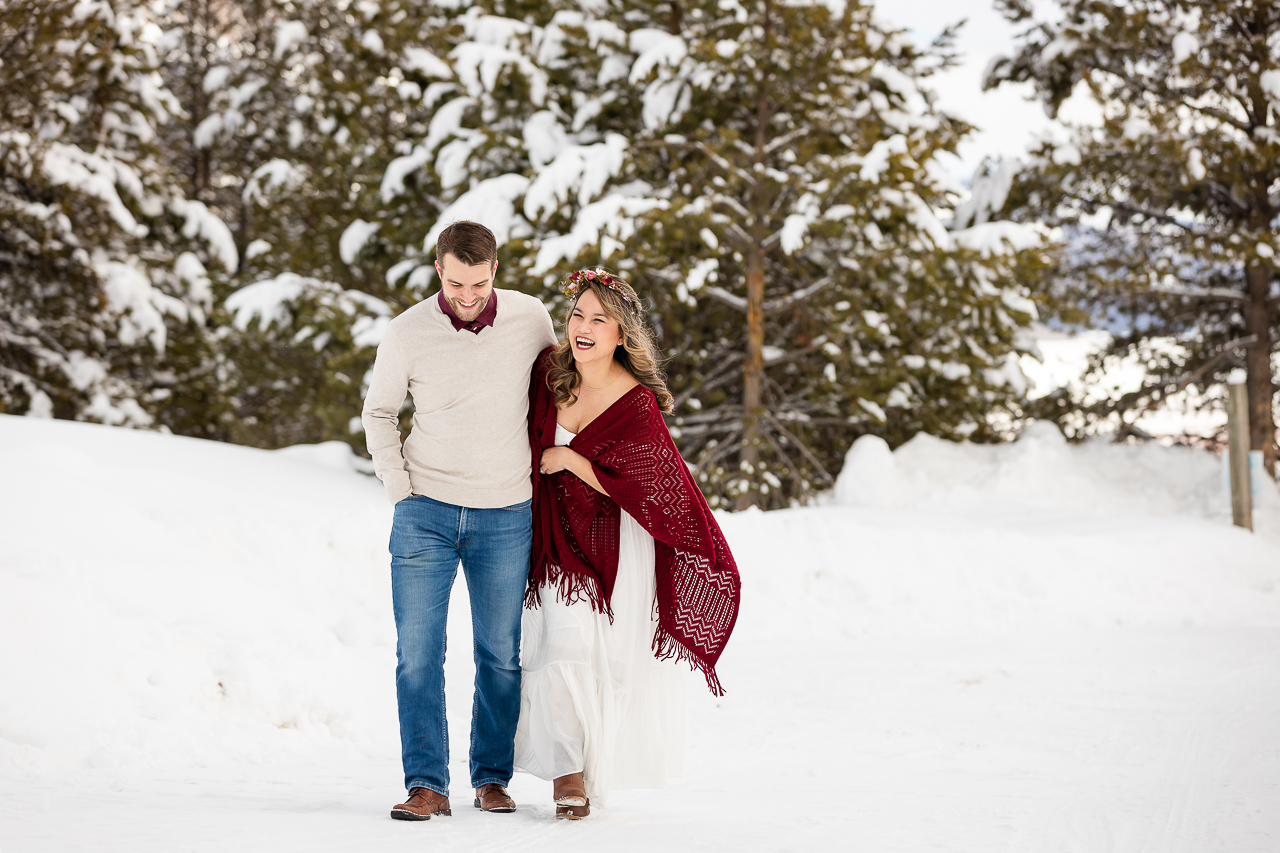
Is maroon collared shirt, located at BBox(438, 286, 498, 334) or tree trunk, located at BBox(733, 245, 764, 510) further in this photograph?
tree trunk, located at BBox(733, 245, 764, 510)

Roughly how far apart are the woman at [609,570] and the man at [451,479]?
105 mm

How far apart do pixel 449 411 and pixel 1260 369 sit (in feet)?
40.9

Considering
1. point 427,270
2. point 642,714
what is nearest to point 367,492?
point 427,270

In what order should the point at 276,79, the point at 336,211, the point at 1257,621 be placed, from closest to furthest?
1. the point at 1257,621
2. the point at 336,211
3. the point at 276,79

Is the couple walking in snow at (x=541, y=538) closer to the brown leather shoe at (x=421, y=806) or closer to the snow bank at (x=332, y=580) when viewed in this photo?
the brown leather shoe at (x=421, y=806)

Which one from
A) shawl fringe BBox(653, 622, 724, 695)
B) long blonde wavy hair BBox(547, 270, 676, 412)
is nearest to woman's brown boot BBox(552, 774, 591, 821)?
shawl fringe BBox(653, 622, 724, 695)

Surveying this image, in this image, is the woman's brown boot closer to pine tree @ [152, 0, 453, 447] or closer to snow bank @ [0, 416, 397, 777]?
snow bank @ [0, 416, 397, 777]

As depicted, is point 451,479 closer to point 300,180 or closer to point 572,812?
point 572,812

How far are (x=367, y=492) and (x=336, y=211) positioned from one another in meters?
6.71

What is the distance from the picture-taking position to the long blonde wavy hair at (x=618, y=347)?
11.4 feet

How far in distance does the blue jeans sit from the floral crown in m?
0.76

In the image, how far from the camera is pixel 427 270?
→ 1142 cm

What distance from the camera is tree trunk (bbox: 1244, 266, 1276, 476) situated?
12.5 metres

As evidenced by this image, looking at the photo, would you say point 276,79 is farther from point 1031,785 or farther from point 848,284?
point 1031,785
